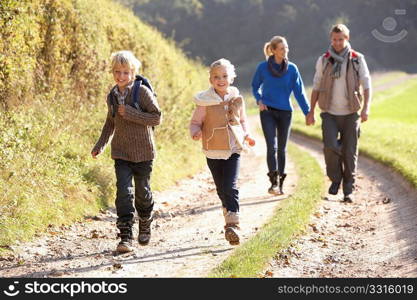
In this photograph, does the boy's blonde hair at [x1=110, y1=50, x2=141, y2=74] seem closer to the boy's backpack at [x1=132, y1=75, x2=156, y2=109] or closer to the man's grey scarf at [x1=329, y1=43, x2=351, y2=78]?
the boy's backpack at [x1=132, y1=75, x2=156, y2=109]

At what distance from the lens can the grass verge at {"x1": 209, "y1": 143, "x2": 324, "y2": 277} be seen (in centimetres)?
597

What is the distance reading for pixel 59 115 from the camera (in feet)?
33.9

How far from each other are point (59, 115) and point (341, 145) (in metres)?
4.37

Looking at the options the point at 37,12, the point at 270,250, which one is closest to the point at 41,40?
the point at 37,12

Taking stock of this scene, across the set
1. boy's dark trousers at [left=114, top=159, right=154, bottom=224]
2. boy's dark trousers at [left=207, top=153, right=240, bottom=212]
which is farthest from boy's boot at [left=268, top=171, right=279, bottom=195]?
boy's dark trousers at [left=114, top=159, right=154, bottom=224]

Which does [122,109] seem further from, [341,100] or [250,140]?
[341,100]

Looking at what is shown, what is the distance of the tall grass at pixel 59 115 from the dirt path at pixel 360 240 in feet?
9.65

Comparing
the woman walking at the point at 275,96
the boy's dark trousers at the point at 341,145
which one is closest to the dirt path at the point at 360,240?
the boy's dark trousers at the point at 341,145

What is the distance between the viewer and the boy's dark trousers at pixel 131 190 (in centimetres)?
691

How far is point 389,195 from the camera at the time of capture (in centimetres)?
1077

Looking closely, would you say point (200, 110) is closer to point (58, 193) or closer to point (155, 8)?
point (58, 193)

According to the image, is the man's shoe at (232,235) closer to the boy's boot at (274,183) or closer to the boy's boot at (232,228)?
the boy's boot at (232,228)

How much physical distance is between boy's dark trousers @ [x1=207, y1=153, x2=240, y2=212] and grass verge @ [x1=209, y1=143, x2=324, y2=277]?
1.48 feet

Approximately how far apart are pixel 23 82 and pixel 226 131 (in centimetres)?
425
